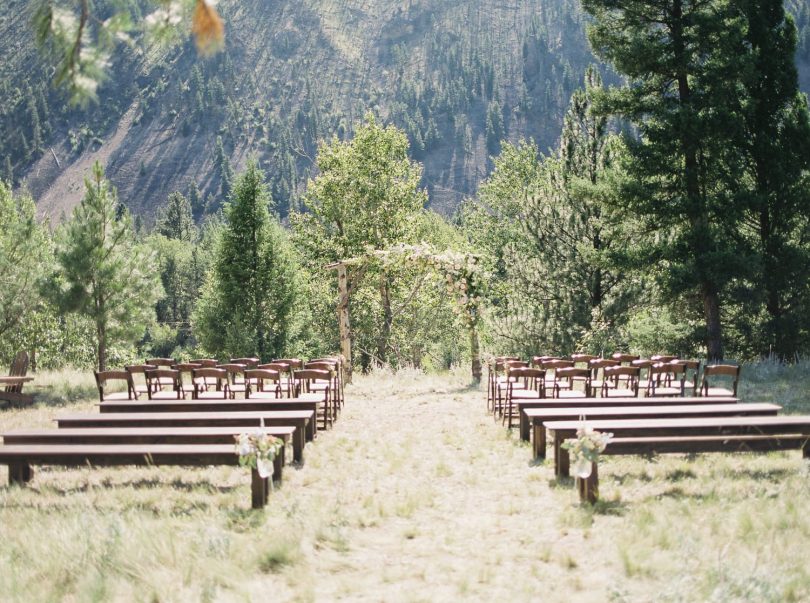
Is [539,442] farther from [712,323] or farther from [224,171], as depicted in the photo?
[224,171]

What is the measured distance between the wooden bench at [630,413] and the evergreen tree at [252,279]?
70.5 feet

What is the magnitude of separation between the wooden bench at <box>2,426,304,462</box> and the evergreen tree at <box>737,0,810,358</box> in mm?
14612

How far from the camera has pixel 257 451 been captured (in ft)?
18.6

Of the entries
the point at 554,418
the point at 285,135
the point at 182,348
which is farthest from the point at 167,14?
the point at 285,135

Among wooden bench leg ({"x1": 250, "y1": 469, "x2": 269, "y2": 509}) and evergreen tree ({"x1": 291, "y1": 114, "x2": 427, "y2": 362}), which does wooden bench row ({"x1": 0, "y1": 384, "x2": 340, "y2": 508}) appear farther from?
evergreen tree ({"x1": 291, "y1": 114, "x2": 427, "y2": 362})

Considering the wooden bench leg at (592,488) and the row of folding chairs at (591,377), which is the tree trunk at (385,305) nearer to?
the row of folding chairs at (591,377)

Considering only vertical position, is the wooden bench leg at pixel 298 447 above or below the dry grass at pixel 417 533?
above

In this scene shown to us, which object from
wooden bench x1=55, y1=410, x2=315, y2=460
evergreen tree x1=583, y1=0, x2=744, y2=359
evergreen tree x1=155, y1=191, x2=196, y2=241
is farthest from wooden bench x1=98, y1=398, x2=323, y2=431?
evergreen tree x1=155, y1=191, x2=196, y2=241

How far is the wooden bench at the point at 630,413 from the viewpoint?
7352mm

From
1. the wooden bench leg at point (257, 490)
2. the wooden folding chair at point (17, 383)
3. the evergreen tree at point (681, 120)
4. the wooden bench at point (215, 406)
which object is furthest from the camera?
the evergreen tree at point (681, 120)

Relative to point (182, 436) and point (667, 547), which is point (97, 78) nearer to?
point (182, 436)

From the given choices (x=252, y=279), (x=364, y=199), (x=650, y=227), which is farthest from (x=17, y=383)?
(x=364, y=199)

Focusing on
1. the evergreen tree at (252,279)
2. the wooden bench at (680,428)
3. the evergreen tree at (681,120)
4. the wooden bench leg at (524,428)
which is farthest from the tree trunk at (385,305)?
the wooden bench at (680,428)

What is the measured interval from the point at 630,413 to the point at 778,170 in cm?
1277
